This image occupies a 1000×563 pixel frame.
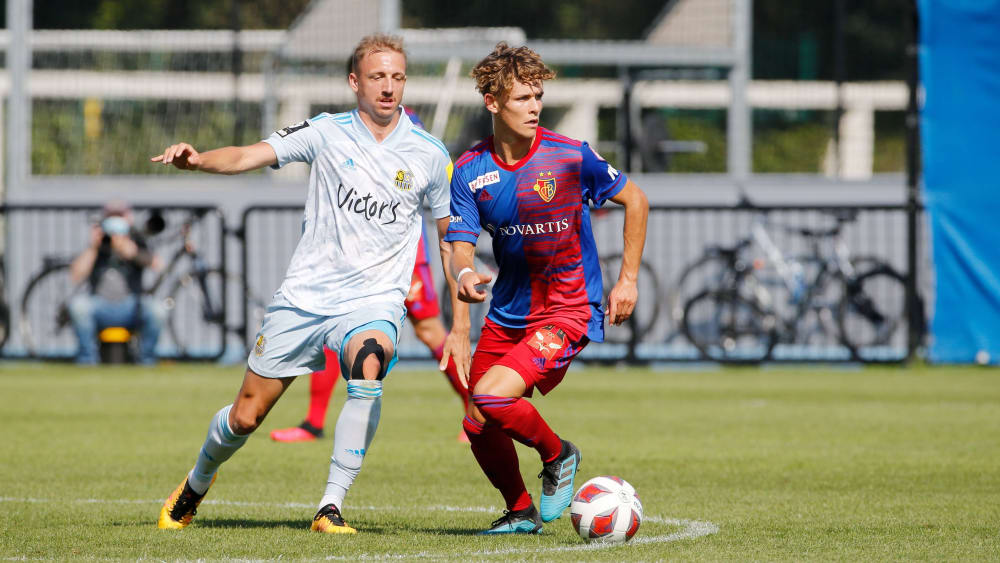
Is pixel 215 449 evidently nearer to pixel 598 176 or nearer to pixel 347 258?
pixel 347 258

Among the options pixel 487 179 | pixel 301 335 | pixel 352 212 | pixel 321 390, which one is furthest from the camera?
pixel 321 390

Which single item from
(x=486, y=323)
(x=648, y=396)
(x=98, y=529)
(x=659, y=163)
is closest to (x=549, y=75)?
(x=486, y=323)

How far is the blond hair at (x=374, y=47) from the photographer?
19.8ft

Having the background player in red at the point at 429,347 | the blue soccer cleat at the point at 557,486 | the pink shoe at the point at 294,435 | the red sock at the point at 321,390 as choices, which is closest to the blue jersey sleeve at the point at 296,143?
the blue soccer cleat at the point at 557,486

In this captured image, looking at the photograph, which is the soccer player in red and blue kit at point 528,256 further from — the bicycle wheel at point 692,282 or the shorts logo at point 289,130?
the bicycle wheel at point 692,282

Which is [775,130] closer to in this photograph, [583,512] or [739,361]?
[739,361]

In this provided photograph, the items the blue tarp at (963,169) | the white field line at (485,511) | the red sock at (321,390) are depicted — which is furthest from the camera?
the blue tarp at (963,169)

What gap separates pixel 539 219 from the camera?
5801 mm

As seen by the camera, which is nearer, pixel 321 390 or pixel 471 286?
pixel 471 286

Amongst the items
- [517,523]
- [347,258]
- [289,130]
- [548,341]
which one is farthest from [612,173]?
[517,523]

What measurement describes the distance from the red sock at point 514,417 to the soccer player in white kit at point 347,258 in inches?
18.4

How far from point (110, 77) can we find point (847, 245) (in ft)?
30.7

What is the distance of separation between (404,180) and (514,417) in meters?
1.14

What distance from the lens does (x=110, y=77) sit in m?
18.6
